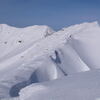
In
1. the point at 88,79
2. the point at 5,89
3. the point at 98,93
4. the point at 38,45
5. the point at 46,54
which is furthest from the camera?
the point at 38,45

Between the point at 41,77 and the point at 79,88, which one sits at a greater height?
the point at 79,88

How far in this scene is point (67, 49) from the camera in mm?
5930

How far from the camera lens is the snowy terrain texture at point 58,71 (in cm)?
292

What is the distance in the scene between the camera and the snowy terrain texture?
9.59 feet

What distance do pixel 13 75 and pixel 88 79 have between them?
2.06m

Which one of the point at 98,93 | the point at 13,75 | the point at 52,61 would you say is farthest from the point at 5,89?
the point at 98,93

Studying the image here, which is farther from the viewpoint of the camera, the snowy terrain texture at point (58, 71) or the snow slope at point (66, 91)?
the snowy terrain texture at point (58, 71)

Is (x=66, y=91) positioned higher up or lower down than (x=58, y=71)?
higher up

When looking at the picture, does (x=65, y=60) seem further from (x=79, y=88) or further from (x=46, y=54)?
(x=79, y=88)

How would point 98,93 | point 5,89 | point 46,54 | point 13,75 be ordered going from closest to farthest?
point 98,93
point 5,89
point 13,75
point 46,54

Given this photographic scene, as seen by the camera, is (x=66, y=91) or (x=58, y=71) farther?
(x=58, y=71)

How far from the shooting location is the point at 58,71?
Result: 5031mm

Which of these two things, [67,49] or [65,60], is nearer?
[65,60]

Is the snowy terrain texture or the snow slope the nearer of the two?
the snow slope
